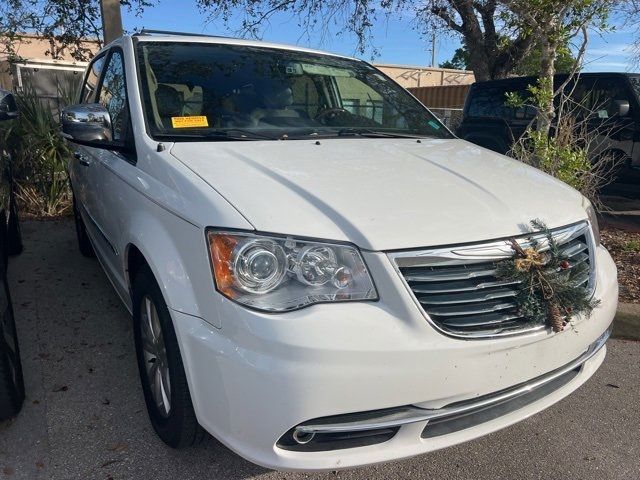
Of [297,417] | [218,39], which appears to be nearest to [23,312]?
[218,39]

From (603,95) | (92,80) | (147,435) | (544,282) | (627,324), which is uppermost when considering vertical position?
(92,80)

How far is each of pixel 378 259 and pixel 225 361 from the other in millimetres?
607

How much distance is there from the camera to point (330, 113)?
10.8ft

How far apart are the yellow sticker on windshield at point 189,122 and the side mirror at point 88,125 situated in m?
0.36

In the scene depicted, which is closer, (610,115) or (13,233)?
(13,233)

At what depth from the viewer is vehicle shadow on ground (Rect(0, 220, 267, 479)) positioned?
2.31 meters

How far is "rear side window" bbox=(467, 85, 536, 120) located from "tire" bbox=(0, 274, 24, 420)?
7.16 m

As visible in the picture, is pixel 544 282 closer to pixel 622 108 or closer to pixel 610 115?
pixel 622 108

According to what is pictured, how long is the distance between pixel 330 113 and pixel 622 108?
505 cm

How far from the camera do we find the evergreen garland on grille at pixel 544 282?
1.97 meters

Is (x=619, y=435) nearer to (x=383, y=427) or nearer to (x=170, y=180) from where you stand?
(x=383, y=427)

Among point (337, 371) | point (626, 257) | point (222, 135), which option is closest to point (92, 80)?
point (222, 135)

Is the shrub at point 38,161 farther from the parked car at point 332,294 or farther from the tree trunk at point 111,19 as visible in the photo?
the parked car at point 332,294

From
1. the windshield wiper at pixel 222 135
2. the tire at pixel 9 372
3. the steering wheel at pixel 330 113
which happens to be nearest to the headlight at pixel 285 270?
the windshield wiper at pixel 222 135
